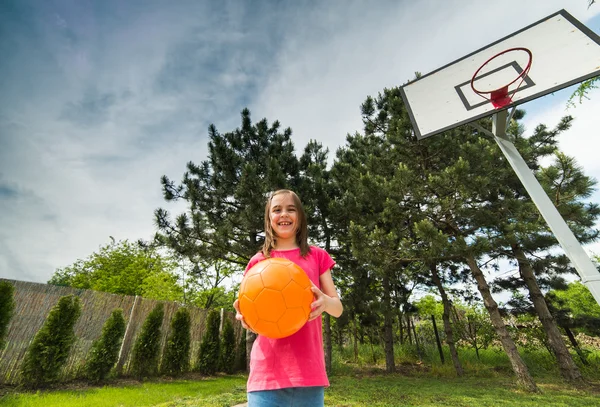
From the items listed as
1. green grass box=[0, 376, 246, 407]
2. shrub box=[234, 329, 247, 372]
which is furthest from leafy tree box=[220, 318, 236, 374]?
green grass box=[0, 376, 246, 407]

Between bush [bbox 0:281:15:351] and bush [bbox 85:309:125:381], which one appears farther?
bush [bbox 85:309:125:381]

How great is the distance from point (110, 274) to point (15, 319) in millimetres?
20839

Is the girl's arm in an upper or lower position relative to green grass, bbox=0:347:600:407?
upper

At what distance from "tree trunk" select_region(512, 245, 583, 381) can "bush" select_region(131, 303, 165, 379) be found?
1112cm

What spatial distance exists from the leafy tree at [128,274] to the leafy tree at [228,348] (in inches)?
470

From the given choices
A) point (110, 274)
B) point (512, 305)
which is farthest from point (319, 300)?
point (110, 274)

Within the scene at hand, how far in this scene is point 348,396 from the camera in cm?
611

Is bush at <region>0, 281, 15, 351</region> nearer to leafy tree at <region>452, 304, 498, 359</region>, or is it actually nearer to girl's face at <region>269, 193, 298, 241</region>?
girl's face at <region>269, 193, 298, 241</region>

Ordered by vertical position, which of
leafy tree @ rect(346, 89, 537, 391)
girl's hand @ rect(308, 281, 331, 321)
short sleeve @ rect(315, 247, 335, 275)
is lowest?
girl's hand @ rect(308, 281, 331, 321)

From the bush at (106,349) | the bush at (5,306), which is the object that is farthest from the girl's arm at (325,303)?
the bush at (106,349)

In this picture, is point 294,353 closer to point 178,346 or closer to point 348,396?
point 348,396

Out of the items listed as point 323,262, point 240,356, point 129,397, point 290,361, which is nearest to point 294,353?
point 290,361

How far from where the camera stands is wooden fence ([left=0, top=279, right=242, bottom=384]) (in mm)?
6039

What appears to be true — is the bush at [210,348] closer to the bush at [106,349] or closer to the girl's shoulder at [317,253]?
the bush at [106,349]
